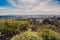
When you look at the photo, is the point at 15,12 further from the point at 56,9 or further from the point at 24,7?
the point at 56,9

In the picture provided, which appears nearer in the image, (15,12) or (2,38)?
(2,38)

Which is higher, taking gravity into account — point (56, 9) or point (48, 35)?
point (56, 9)

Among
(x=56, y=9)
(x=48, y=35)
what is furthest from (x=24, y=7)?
(x=48, y=35)

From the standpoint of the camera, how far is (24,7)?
380 inches

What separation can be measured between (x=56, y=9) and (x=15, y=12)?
209cm

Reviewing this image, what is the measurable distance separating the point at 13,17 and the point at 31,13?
4.05 ft

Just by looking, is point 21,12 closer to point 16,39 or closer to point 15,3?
point 15,3

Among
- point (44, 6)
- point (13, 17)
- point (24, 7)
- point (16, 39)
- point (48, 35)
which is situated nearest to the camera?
point (16, 39)

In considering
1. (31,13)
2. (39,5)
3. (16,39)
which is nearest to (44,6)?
(39,5)

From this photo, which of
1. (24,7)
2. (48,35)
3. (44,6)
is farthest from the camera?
(24,7)

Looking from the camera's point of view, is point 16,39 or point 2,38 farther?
point 2,38

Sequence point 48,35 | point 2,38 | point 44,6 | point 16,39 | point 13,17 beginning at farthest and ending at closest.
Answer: point 13,17 < point 44,6 < point 2,38 < point 48,35 < point 16,39

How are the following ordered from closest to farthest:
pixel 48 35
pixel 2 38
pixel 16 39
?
pixel 16 39 < pixel 48 35 < pixel 2 38

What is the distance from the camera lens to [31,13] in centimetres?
989
